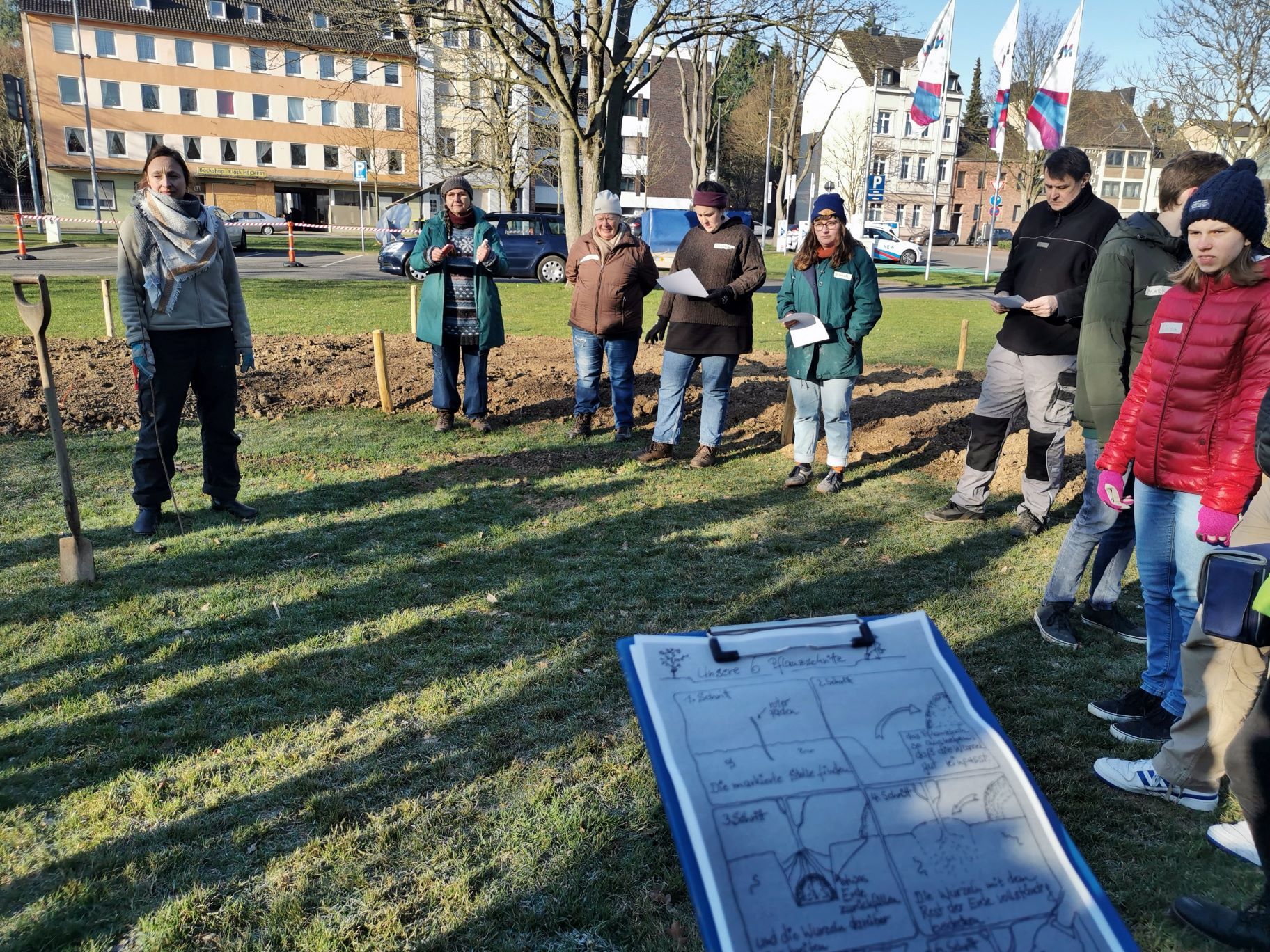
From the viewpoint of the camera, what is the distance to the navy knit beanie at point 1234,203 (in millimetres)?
2857

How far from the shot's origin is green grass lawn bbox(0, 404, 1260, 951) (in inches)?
101

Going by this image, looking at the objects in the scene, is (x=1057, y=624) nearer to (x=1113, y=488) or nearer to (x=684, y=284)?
(x=1113, y=488)

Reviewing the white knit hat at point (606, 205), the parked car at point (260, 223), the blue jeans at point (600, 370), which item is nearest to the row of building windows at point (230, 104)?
the parked car at point (260, 223)

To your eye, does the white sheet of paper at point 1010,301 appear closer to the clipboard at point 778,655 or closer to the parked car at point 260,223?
the clipboard at point 778,655

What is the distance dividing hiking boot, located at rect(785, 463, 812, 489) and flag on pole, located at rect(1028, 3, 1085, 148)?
644 inches

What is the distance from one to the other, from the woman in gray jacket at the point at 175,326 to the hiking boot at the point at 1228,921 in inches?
201

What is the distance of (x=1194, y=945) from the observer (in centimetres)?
246

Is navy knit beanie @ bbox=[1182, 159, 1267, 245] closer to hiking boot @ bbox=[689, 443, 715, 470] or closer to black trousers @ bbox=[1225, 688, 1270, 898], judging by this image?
black trousers @ bbox=[1225, 688, 1270, 898]

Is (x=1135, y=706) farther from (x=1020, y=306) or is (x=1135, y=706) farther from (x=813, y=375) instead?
(x=813, y=375)

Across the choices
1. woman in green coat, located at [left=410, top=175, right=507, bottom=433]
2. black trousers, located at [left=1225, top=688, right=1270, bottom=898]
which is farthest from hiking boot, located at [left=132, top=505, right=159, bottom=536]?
black trousers, located at [left=1225, top=688, right=1270, bottom=898]

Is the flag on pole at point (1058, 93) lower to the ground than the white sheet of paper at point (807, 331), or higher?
higher

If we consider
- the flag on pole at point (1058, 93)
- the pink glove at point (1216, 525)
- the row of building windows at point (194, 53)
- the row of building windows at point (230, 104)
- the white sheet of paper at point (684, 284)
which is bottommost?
the pink glove at point (1216, 525)

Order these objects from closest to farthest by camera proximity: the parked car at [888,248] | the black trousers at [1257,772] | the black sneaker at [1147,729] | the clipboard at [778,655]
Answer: the clipboard at [778,655]
the black trousers at [1257,772]
the black sneaker at [1147,729]
the parked car at [888,248]

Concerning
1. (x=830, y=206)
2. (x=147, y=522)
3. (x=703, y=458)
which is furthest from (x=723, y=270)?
(x=147, y=522)
